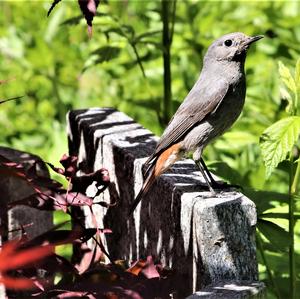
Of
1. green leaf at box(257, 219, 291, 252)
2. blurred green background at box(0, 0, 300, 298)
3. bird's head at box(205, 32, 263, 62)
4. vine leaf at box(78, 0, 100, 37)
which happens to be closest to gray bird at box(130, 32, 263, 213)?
bird's head at box(205, 32, 263, 62)

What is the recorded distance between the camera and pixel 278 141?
2344 millimetres

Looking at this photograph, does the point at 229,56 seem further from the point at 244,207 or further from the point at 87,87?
the point at 87,87

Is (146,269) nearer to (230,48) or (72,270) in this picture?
(72,270)

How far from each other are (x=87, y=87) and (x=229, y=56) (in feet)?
9.90

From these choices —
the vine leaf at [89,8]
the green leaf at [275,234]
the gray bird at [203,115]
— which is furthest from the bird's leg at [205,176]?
the vine leaf at [89,8]

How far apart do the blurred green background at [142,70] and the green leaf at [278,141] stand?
0.41 m

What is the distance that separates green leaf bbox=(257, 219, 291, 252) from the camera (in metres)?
2.46

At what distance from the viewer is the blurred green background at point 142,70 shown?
3.60 metres

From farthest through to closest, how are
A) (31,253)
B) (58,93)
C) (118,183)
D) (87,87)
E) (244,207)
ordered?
(87,87) < (58,93) < (118,183) < (244,207) < (31,253)

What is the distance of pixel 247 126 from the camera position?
12.2 ft

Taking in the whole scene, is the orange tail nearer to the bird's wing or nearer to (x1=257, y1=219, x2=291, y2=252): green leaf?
the bird's wing

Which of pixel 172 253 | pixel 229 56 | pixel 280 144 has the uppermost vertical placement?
pixel 229 56

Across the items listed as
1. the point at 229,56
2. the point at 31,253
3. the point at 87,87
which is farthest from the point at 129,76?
the point at 31,253

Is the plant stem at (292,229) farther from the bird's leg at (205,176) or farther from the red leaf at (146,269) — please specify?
the red leaf at (146,269)
